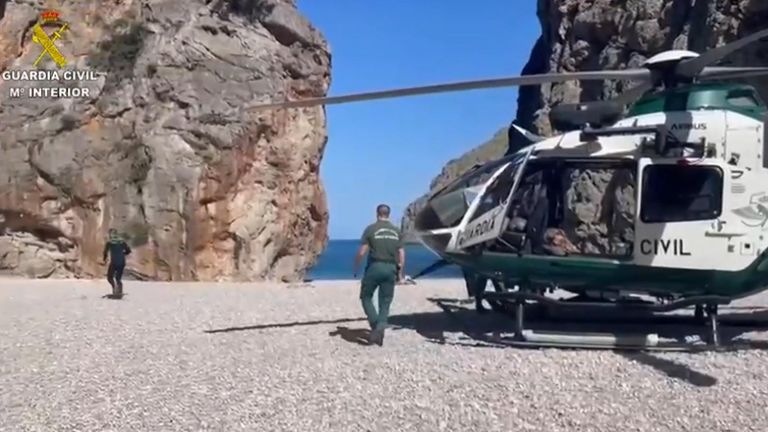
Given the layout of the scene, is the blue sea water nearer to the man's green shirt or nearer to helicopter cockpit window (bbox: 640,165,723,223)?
the man's green shirt

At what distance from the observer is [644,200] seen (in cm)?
812

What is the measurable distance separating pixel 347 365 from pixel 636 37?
3241 centimetres

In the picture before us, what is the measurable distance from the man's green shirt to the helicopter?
2.42 ft

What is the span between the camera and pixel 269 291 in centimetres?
1688

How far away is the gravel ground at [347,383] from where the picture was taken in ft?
16.9

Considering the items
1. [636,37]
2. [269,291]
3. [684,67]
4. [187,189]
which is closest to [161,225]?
[187,189]

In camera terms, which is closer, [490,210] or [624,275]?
[624,275]

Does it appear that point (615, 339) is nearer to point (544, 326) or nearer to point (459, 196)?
point (544, 326)

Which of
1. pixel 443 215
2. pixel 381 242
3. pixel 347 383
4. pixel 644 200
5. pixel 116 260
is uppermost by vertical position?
pixel 644 200

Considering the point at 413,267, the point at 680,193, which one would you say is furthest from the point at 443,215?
the point at 413,267

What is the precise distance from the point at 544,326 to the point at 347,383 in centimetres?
354

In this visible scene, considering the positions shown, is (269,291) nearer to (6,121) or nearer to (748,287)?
(748,287)

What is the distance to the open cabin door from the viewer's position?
8305mm

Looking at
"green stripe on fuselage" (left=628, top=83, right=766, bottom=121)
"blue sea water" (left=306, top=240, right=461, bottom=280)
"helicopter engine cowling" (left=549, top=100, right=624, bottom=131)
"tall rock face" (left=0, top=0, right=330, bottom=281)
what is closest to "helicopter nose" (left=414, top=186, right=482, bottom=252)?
"blue sea water" (left=306, top=240, right=461, bottom=280)
